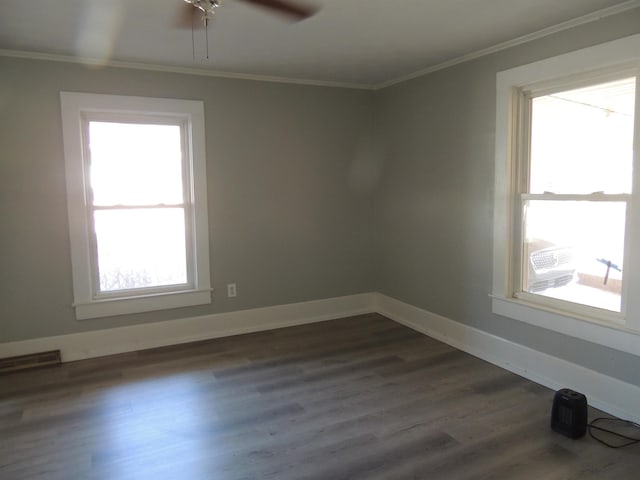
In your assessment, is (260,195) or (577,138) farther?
(260,195)

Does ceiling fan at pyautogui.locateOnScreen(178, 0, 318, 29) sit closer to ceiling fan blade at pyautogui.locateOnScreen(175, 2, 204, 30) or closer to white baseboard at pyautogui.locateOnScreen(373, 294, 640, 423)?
ceiling fan blade at pyautogui.locateOnScreen(175, 2, 204, 30)

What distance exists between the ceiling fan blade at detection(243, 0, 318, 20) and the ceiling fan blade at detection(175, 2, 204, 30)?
445 millimetres

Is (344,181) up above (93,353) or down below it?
above

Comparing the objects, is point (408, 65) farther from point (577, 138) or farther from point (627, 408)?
point (627, 408)

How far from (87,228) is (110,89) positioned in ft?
3.66

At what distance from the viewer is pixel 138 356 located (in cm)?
367

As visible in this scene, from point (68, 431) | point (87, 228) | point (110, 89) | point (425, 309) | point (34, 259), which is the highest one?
point (110, 89)

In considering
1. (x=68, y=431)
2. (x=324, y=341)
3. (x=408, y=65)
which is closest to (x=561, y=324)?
(x=324, y=341)

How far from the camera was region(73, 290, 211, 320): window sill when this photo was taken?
142 inches

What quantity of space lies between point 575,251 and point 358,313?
7.54 ft

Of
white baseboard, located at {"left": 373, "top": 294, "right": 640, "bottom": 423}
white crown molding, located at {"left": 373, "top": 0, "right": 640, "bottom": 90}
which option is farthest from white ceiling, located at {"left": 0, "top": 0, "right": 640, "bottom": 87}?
white baseboard, located at {"left": 373, "top": 294, "right": 640, "bottom": 423}

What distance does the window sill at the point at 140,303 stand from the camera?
3.62 m

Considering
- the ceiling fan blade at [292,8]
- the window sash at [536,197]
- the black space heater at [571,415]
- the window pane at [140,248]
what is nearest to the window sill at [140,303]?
the window pane at [140,248]

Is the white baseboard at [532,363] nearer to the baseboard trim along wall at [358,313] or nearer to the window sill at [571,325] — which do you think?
the baseboard trim along wall at [358,313]
